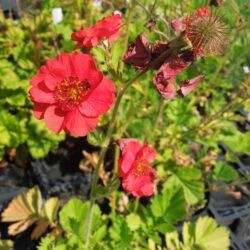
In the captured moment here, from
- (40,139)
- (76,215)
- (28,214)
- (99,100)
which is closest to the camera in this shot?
(99,100)

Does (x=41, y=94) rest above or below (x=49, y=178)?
below

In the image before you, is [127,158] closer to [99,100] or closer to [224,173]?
[99,100]

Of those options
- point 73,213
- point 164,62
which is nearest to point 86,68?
point 164,62

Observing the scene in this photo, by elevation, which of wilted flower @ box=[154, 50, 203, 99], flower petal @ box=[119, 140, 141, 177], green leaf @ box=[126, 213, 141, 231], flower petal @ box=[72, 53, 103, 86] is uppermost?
flower petal @ box=[72, 53, 103, 86]

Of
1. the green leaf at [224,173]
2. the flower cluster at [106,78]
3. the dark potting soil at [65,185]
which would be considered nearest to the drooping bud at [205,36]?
the flower cluster at [106,78]

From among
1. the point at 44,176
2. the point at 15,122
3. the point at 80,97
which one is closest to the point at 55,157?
the point at 44,176

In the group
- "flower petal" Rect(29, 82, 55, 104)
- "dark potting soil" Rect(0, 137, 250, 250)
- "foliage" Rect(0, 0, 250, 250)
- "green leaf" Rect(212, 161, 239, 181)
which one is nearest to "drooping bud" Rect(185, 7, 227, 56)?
"flower petal" Rect(29, 82, 55, 104)

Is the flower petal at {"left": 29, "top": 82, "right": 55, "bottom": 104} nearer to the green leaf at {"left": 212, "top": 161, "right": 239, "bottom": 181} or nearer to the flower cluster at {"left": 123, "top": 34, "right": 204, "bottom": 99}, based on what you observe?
the flower cluster at {"left": 123, "top": 34, "right": 204, "bottom": 99}
